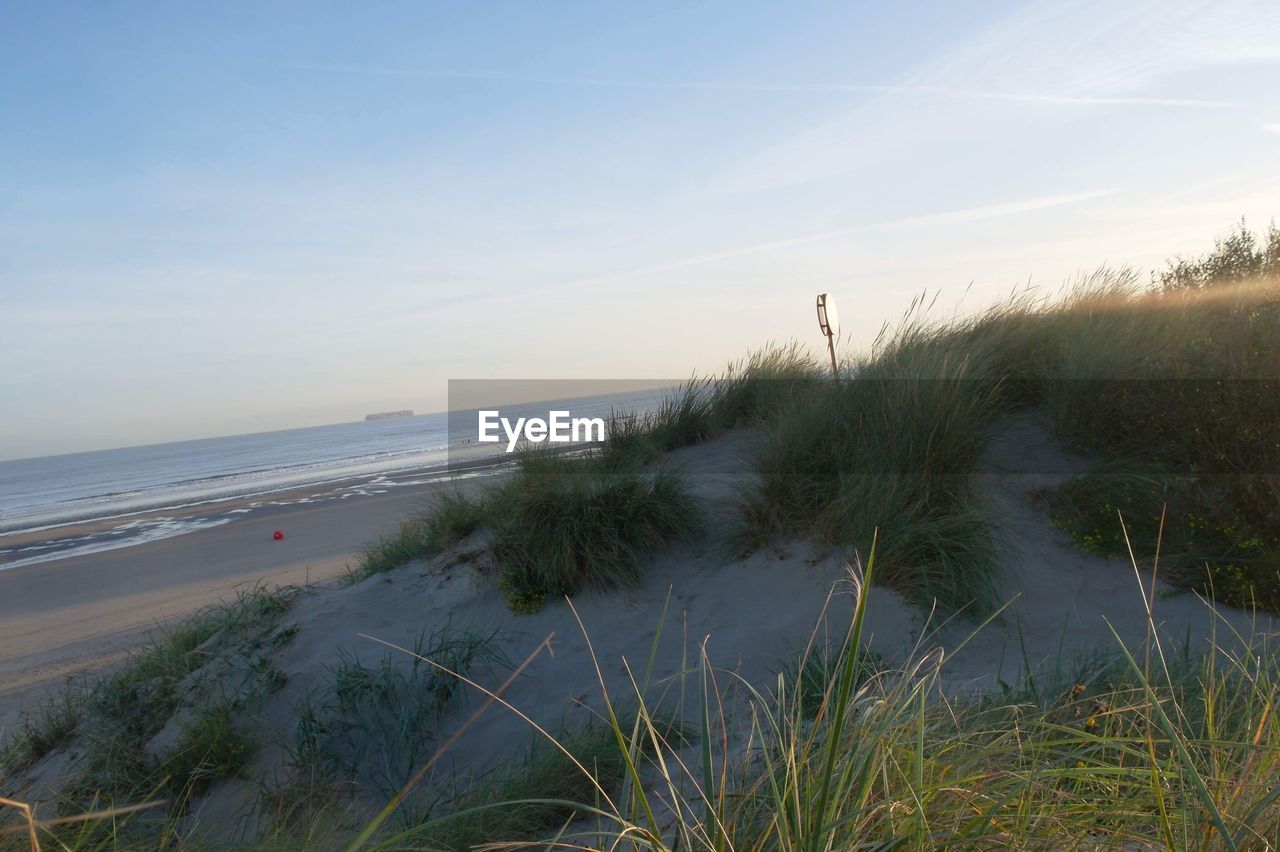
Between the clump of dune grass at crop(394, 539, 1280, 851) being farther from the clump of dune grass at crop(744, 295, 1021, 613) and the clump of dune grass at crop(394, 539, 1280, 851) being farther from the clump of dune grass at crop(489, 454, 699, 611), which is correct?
the clump of dune grass at crop(489, 454, 699, 611)

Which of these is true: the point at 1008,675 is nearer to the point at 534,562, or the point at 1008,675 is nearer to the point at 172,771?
the point at 534,562

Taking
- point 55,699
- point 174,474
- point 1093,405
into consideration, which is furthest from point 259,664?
point 174,474

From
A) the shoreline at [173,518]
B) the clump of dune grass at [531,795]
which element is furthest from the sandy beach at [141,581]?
the clump of dune grass at [531,795]

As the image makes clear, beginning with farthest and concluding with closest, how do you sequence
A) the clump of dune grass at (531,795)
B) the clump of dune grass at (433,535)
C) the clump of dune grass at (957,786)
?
the clump of dune grass at (433,535)
the clump of dune grass at (531,795)
the clump of dune grass at (957,786)

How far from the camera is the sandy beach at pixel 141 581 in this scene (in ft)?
26.5

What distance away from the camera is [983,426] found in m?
6.18

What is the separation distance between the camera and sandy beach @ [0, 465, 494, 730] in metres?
8.08

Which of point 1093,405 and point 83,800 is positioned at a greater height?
point 1093,405

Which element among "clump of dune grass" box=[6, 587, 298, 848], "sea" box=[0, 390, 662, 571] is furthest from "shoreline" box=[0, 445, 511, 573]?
"clump of dune grass" box=[6, 587, 298, 848]

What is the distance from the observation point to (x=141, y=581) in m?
12.1

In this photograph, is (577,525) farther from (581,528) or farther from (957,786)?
(957,786)

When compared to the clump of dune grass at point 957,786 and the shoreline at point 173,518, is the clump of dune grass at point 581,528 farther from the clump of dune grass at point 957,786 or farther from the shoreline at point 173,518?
the shoreline at point 173,518

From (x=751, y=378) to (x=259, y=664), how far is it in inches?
229

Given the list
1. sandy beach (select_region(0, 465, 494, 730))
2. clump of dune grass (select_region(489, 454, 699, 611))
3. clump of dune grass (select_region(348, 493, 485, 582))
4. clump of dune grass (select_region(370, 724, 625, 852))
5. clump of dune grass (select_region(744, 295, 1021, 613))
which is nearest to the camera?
clump of dune grass (select_region(370, 724, 625, 852))
